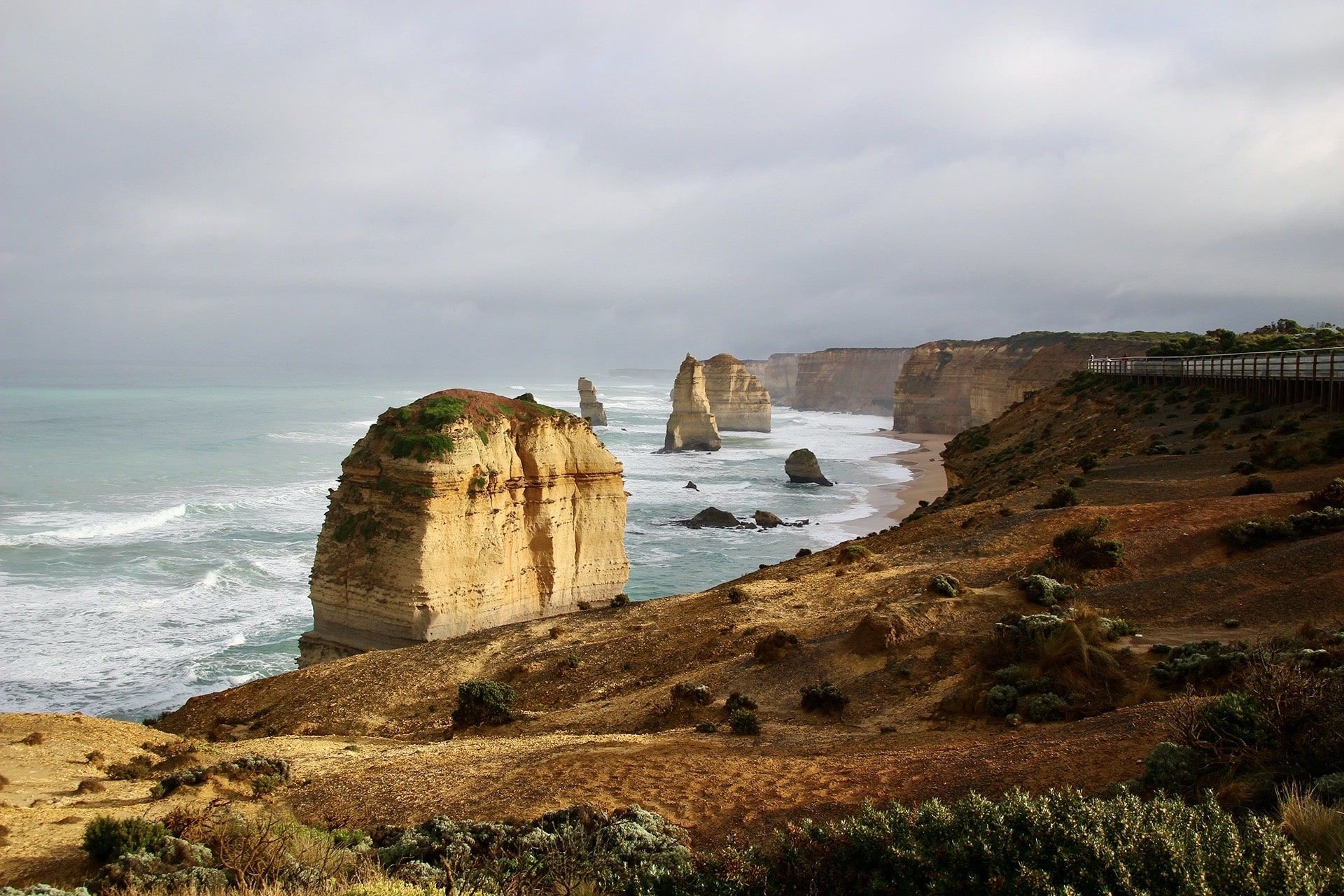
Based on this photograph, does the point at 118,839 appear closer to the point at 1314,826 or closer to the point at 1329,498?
the point at 1314,826

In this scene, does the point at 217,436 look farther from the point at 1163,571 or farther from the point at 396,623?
the point at 1163,571

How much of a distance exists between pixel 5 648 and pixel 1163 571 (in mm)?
30373

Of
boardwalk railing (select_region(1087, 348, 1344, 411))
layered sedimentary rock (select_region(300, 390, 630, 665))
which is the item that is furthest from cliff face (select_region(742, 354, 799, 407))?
layered sedimentary rock (select_region(300, 390, 630, 665))

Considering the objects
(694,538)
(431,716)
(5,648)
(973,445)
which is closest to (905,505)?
(973,445)

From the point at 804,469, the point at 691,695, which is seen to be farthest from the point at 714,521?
the point at 691,695

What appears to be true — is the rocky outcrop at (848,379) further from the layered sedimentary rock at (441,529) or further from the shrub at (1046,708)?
the shrub at (1046,708)

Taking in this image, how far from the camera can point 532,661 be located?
54.7 feet

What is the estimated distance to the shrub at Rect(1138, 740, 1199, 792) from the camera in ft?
20.4

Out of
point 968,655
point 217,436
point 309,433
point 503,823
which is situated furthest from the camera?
point 309,433

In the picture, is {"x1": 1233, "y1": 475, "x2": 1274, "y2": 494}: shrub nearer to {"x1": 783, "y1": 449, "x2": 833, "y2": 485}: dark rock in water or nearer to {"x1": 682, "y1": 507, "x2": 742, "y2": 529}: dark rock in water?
{"x1": 682, "y1": 507, "x2": 742, "y2": 529}: dark rock in water

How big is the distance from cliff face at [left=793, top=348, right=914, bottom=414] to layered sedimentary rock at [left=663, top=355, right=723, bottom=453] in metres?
A: 65.0

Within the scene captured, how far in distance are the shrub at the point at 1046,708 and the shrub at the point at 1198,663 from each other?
45.7 inches

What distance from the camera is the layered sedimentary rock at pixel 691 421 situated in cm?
8150

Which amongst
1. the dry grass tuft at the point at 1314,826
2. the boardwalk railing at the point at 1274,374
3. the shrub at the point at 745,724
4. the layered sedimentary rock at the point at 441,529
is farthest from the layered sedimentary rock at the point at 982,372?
the dry grass tuft at the point at 1314,826
